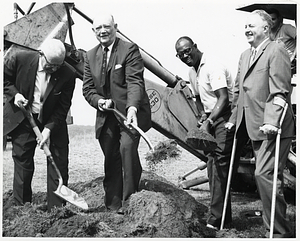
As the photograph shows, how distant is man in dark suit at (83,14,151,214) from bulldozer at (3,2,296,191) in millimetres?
553

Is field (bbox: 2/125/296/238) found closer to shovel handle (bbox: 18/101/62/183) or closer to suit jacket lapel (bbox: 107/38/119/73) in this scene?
shovel handle (bbox: 18/101/62/183)

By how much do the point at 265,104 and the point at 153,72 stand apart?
1.92 metres

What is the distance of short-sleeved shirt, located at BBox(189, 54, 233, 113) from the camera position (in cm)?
566

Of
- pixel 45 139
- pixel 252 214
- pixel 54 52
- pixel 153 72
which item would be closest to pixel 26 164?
pixel 45 139

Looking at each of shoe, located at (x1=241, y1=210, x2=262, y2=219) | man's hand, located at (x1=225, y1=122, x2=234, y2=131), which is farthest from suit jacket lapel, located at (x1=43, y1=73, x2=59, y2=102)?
shoe, located at (x1=241, y1=210, x2=262, y2=219)

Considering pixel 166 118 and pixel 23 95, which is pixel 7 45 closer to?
pixel 23 95

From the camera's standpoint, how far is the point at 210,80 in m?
5.72

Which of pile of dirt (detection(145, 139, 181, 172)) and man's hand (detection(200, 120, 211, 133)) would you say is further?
pile of dirt (detection(145, 139, 181, 172))

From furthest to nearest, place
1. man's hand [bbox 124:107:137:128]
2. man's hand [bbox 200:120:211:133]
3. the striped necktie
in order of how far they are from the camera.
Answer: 1. man's hand [bbox 200:120:211:133]
2. man's hand [bbox 124:107:137:128]
3. the striped necktie

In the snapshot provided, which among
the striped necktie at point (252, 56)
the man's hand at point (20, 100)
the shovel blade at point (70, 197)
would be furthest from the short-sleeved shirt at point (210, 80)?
the man's hand at point (20, 100)

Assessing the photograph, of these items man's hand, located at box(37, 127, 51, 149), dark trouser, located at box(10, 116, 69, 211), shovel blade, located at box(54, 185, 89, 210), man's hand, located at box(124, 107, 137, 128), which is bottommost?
shovel blade, located at box(54, 185, 89, 210)

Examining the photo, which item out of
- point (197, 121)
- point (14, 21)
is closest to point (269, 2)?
point (197, 121)

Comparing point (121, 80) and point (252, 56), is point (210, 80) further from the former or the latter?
point (121, 80)

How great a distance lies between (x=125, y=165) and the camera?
542cm
